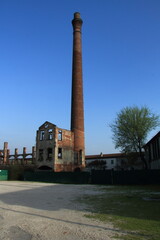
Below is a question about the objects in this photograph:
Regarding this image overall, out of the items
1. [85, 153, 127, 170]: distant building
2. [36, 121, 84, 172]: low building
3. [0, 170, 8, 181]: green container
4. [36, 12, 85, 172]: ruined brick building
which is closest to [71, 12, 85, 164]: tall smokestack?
[36, 12, 85, 172]: ruined brick building

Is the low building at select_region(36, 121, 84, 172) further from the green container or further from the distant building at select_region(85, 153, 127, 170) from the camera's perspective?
the distant building at select_region(85, 153, 127, 170)

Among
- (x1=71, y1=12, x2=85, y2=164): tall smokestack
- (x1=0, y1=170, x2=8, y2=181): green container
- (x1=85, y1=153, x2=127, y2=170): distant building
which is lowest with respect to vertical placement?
(x1=0, y1=170, x2=8, y2=181): green container

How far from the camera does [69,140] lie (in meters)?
39.7

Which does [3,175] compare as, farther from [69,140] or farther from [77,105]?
[77,105]

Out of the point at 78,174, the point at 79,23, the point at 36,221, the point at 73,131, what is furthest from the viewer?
the point at 79,23

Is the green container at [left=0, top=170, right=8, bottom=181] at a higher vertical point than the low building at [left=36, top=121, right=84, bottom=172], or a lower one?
lower

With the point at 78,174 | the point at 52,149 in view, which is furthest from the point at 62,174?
the point at 52,149

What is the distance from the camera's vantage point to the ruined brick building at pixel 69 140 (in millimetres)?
37219

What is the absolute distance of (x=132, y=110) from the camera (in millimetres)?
31141

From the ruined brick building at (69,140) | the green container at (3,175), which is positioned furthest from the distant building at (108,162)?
the green container at (3,175)

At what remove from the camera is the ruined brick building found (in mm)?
37219

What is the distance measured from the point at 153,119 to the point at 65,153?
54.7 ft

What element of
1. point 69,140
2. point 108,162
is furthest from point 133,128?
point 108,162

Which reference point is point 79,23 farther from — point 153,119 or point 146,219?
point 146,219
